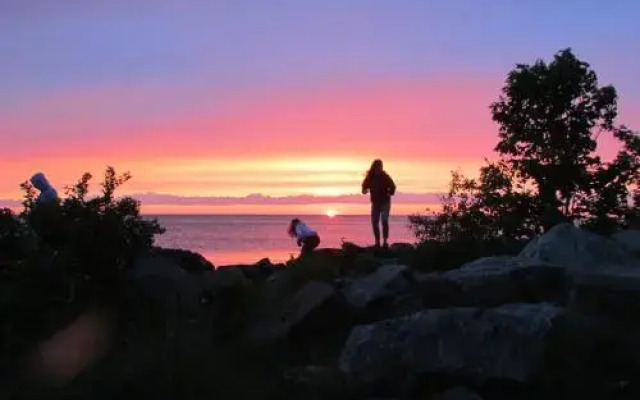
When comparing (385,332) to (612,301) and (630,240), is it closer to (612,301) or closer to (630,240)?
(612,301)

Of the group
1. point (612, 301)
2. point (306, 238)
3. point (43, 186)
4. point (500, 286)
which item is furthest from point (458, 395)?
point (306, 238)

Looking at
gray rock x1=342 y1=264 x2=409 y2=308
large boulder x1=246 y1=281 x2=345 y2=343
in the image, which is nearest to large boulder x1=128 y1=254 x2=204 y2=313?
large boulder x1=246 y1=281 x2=345 y2=343

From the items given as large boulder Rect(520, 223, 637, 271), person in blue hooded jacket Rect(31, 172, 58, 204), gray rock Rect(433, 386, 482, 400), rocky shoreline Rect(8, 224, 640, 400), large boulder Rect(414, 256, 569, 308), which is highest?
person in blue hooded jacket Rect(31, 172, 58, 204)

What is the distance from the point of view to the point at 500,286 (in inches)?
375

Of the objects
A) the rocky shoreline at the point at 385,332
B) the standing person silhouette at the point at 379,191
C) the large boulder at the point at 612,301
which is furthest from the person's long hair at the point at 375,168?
the large boulder at the point at 612,301

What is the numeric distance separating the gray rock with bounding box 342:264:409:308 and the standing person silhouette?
6.81m

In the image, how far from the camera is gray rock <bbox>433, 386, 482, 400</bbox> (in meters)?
7.39

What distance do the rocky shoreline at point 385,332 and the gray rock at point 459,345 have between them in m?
0.01

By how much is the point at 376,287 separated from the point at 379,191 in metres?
7.54

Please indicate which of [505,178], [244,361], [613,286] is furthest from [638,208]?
[244,361]

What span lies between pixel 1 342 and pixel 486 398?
18.8 ft

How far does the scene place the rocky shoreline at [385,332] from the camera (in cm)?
775

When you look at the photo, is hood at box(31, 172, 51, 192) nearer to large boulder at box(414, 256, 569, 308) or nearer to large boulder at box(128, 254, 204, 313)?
large boulder at box(128, 254, 204, 313)

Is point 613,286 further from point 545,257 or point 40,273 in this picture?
point 40,273
